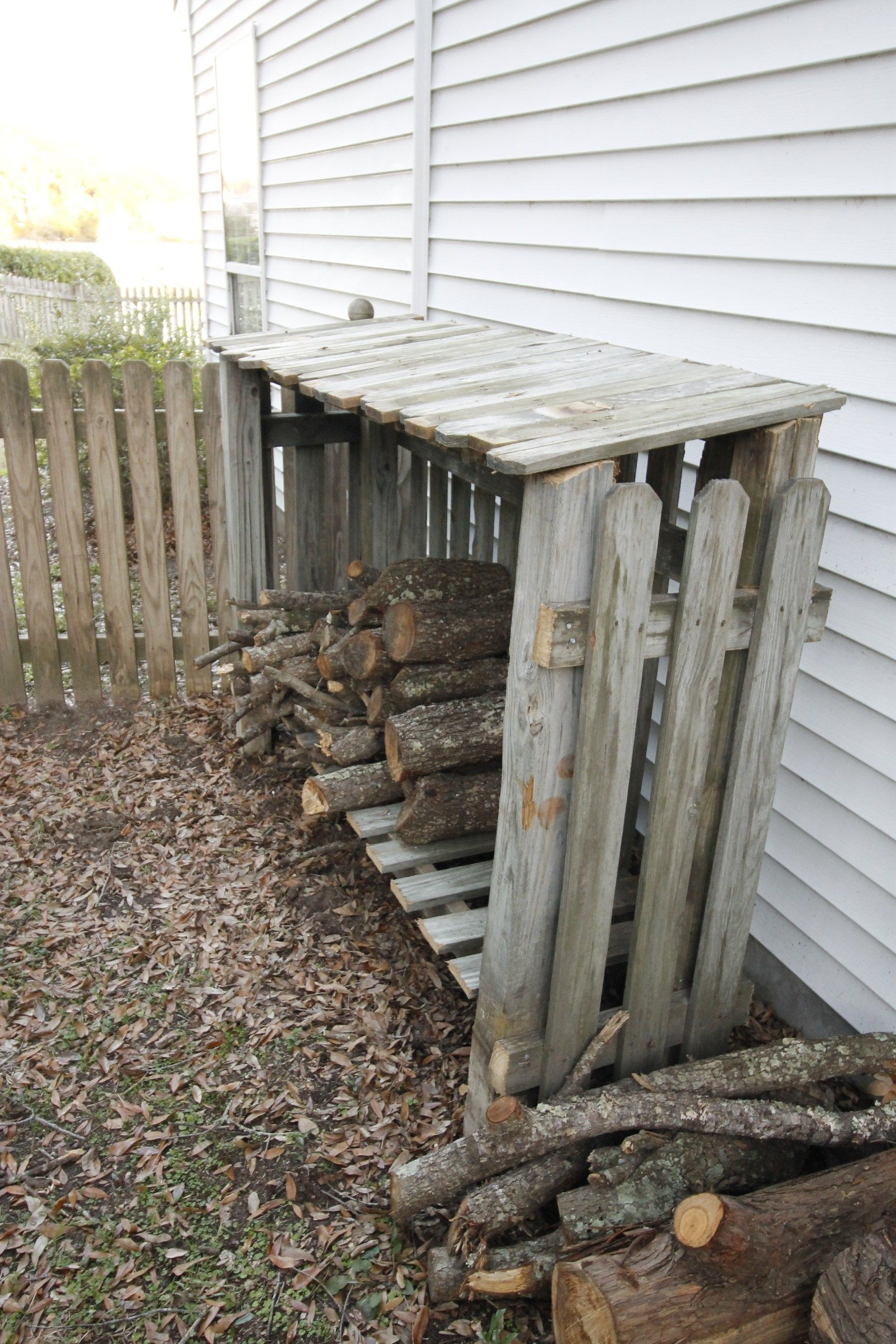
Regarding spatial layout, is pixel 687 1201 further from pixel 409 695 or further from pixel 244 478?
pixel 244 478

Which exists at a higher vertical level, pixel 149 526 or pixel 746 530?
pixel 746 530

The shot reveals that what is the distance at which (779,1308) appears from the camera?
192 centimetres

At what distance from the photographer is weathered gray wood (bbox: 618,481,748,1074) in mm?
2137

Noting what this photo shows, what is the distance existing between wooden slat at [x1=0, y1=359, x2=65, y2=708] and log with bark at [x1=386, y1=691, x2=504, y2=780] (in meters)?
2.72

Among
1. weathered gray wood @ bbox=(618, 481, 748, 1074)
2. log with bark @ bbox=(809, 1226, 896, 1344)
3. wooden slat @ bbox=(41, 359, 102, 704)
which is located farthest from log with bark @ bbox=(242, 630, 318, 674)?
log with bark @ bbox=(809, 1226, 896, 1344)

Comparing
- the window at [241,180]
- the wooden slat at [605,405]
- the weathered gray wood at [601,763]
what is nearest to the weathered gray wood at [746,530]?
the wooden slat at [605,405]

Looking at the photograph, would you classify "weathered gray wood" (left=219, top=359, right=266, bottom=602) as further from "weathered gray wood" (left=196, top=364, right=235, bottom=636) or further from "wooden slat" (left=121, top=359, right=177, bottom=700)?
"wooden slat" (left=121, top=359, right=177, bottom=700)

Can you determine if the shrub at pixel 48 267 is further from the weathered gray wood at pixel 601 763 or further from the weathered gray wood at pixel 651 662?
the weathered gray wood at pixel 601 763

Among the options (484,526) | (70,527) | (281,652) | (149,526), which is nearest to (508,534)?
(484,526)

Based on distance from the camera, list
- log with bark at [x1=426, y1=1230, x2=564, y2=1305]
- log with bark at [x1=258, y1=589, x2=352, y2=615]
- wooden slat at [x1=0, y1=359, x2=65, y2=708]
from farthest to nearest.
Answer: wooden slat at [x1=0, y1=359, x2=65, y2=708] → log with bark at [x1=258, y1=589, x2=352, y2=615] → log with bark at [x1=426, y1=1230, x2=564, y2=1305]

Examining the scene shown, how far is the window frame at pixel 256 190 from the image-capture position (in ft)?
28.0

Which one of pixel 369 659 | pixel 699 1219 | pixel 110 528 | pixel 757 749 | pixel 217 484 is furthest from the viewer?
pixel 217 484

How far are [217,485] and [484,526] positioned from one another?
187 centimetres

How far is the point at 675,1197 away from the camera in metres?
2.21
